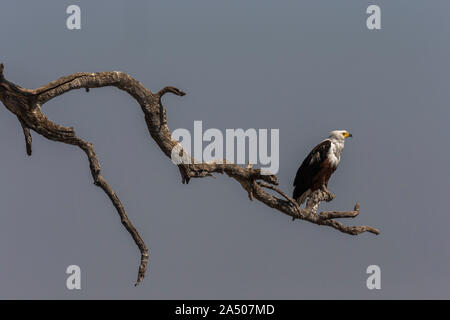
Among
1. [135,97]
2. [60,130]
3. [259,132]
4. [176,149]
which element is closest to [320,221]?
[259,132]

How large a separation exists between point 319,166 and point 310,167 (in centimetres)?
10

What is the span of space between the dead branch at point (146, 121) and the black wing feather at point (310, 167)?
82 centimetres

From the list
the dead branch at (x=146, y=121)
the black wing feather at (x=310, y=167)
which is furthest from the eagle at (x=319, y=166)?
the dead branch at (x=146, y=121)

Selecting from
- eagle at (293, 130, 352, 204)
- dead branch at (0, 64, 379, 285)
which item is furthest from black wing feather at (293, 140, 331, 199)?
dead branch at (0, 64, 379, 285)

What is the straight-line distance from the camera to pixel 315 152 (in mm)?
7219

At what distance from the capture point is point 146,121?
19.5ft

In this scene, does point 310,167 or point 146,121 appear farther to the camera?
point 310,167

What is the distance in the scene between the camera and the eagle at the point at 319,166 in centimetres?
716

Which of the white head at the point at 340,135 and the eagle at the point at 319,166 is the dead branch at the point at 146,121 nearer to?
the eagle at the point at 319,166

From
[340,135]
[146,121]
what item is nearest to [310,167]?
[340,135]

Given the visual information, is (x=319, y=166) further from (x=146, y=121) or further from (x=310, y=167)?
(x=146, y=121)

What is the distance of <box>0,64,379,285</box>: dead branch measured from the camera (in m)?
5.54

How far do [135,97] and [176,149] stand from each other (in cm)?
62

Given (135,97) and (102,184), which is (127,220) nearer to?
(102,184)
